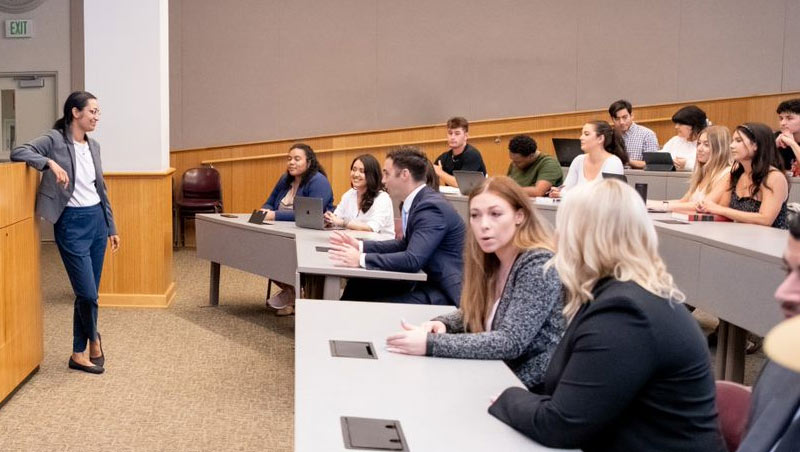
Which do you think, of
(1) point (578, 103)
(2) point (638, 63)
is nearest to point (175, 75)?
(1) point (578, 103)

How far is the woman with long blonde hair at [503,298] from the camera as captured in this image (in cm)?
263

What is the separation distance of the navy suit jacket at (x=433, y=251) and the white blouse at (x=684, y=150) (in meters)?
4.18

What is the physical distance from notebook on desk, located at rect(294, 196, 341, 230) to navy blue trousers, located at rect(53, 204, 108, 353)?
1.44 meters

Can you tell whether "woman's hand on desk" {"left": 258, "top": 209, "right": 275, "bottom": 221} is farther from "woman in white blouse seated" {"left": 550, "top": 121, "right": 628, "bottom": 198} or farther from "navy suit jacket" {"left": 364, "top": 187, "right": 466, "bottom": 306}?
"navy suit jacket" {"left": 364, "top": 187, "right": 466, "bottom": 306}

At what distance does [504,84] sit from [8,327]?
24.1 feet

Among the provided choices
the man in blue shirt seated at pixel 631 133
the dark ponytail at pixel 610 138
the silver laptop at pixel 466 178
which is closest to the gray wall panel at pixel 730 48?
the man in blue shirt seated at pixel 631 133

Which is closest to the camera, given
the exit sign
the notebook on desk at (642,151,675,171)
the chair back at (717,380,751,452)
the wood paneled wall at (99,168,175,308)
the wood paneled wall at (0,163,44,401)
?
the chair back at (717,380,751,452)

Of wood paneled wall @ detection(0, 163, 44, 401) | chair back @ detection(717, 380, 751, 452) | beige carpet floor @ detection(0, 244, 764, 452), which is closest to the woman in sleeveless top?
beige carpet floor @ detection(0, 244, 764, 452)

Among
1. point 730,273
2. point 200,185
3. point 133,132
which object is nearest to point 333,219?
point 133,132

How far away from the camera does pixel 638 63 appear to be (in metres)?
10.7

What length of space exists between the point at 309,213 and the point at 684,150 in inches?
152

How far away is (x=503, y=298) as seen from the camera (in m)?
2.79

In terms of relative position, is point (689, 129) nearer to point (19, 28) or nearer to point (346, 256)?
point (346, 256)

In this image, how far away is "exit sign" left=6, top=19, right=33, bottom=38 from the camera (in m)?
10.1
